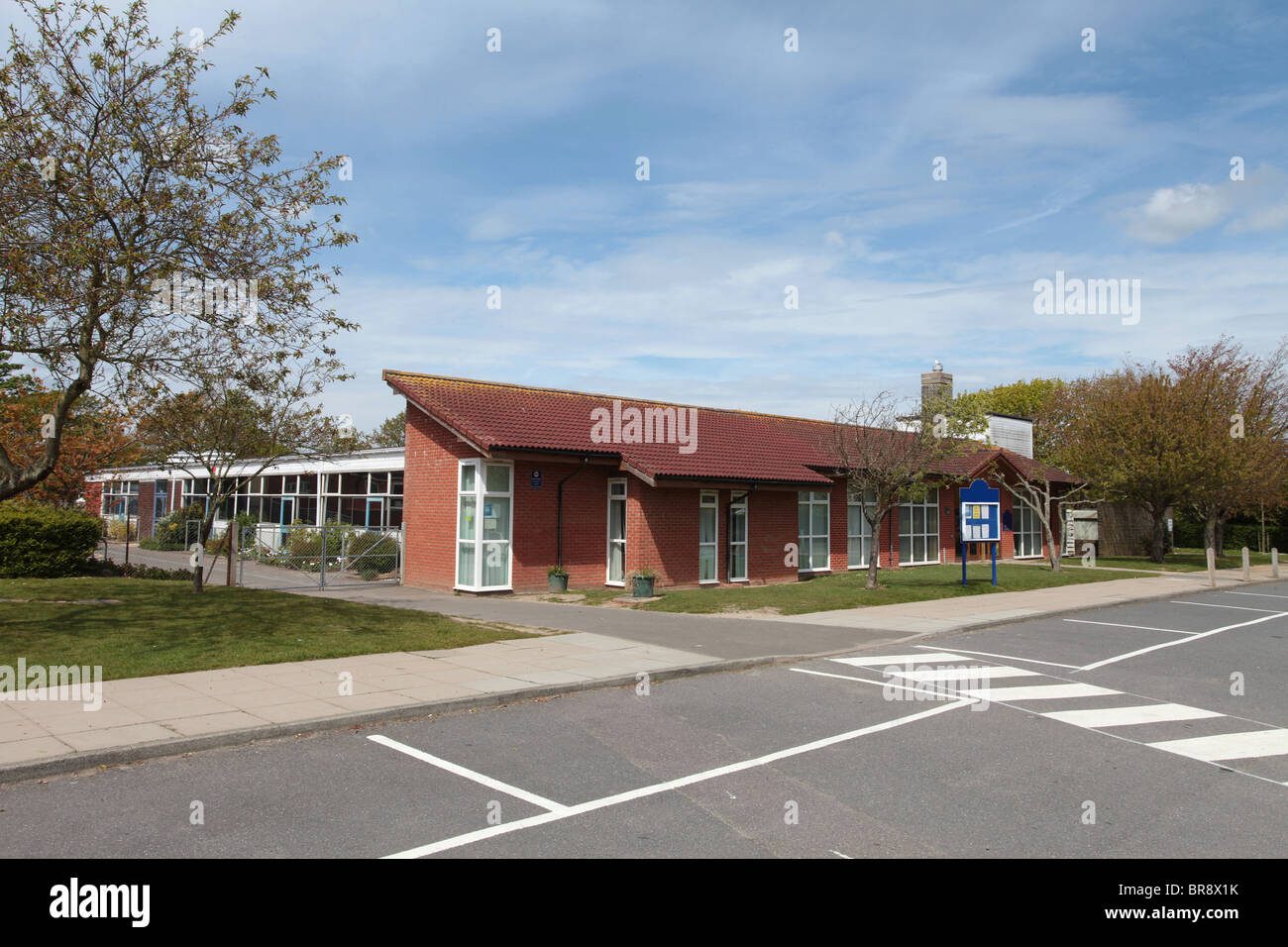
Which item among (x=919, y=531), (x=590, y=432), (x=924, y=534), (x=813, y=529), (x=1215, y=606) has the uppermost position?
(x=590, y=432)

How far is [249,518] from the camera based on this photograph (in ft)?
116

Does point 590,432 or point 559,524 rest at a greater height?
point 590,432

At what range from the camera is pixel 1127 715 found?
8797mm

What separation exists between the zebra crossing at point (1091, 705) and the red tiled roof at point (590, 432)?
951 cm

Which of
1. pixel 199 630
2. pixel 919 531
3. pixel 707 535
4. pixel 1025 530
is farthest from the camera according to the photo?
pixel 1025 530

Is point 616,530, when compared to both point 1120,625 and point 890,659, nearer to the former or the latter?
point 890,659

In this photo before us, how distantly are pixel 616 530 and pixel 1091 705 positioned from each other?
13.6m

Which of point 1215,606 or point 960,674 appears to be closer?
point 960,674

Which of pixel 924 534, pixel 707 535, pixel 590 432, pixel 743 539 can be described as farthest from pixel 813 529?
pixel 590 432

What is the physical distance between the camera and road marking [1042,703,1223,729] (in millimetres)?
8461

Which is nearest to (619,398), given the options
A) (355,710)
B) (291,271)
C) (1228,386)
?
(291,271)

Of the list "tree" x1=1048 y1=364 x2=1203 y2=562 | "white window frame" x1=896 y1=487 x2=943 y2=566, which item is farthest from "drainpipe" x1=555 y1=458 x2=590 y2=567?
"tree" x1=1048 y1=364 x2=1203 y2=562

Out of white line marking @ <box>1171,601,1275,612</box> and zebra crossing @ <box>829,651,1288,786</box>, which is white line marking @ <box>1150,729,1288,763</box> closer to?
zebra crossing @ <box>829,651,1288,786</box>

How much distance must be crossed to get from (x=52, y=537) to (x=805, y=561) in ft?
62.1
